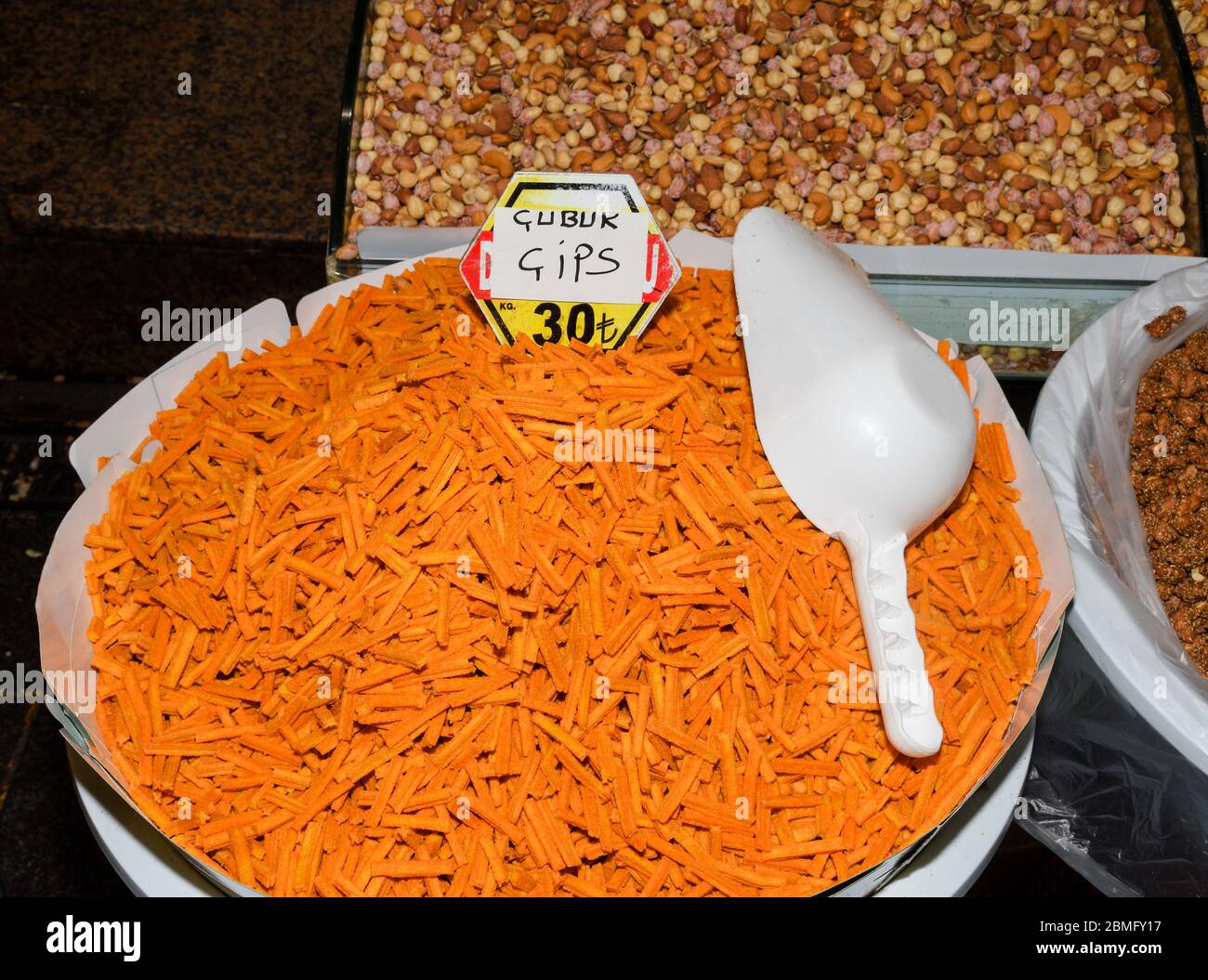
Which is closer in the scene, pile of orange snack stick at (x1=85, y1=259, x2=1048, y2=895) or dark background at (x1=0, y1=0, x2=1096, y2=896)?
pile of orange snack stick at (x1=85, y1=259, x2=1048, y2=895)

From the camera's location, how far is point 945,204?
170 centimetres

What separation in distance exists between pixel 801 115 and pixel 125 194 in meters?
1.26

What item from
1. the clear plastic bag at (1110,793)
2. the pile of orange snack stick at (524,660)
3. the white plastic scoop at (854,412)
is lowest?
the clear plastic bag at (1110,793)

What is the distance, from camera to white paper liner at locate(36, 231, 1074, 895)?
1.01 meters

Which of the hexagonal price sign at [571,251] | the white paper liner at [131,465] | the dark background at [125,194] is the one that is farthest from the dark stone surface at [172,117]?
the hexagonal price sign at [571,251]

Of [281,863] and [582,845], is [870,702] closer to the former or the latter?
[582,845]

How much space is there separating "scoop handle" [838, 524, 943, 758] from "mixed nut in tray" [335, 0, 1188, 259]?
0.76 m

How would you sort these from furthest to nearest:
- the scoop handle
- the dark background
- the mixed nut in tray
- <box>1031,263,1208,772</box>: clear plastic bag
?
the dark background, the mixed nut in tray, <box>1031,263,1208,772</box>: clear plastic bag, the scoop handle

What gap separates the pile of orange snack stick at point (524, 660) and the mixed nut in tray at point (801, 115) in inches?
27.2

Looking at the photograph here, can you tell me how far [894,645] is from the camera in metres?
1.00

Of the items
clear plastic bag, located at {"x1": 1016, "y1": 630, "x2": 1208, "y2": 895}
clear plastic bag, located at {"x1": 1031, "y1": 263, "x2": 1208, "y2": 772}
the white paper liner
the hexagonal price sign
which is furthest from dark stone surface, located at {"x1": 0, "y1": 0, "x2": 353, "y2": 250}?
clear plastic bag, located at {"x1": 1016, "y1": 630, "x2": 1208, "y2": 895}

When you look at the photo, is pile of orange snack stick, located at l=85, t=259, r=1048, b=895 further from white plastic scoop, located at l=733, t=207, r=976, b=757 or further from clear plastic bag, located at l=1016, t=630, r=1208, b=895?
clear plastic bag, located at l=1016, t=630, r=1208, b=895

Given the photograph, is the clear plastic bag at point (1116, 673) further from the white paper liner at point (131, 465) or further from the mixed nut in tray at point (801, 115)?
the mixed nut in tray at point (801, 115)

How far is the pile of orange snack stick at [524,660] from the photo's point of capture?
983 mm
